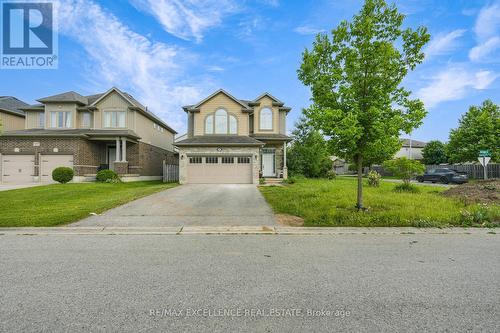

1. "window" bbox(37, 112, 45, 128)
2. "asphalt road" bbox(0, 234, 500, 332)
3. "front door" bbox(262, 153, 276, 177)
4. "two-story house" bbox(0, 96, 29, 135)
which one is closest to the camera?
"asphalt road" bbox(0, 234, 500, 332)

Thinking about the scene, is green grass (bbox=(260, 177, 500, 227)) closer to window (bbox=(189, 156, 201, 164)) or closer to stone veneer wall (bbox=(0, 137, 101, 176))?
window (bbox=(189, 156, 201, 164))

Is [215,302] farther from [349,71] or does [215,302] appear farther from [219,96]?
[219,96]

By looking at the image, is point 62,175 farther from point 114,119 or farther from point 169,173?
point 169,173

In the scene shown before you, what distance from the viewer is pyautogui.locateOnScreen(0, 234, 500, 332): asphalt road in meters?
2.54

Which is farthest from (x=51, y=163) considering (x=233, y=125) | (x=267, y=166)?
(x=267, y=166)

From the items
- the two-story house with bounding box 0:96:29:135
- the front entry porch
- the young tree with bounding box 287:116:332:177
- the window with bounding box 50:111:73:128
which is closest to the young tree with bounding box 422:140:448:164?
the young tree with bounding box 287:116:332:177

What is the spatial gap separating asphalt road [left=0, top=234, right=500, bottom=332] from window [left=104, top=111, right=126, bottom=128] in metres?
17.9

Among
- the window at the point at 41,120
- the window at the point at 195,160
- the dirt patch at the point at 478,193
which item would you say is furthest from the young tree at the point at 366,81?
the window at the point at 41,120

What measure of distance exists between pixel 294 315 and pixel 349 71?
702cm

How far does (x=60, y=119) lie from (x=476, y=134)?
40823 mm

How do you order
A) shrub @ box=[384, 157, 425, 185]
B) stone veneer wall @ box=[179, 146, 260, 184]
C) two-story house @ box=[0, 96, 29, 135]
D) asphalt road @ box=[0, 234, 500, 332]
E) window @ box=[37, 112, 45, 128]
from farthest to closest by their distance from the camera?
two-story house @ box=[0, 96, 29, 135] < window @ box=[37, 112, 45, 128] < stone veneer wall @ box=[179, 146, 260, 184] < shrub @ box=[384, 157, 425, 185] < asphalt road @ box=[0, 234, 500, 332]

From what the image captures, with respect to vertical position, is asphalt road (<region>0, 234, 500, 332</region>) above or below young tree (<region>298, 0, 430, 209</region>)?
below

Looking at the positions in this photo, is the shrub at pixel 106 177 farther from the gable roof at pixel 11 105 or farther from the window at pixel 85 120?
the gable roof at pixel 11 105

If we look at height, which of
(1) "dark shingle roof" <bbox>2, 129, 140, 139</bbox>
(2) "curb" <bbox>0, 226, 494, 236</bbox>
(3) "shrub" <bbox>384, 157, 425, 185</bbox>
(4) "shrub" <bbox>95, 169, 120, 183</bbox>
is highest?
(1) "dark shingle roof" <bbox>2, 129, 140, 139</bbox>
